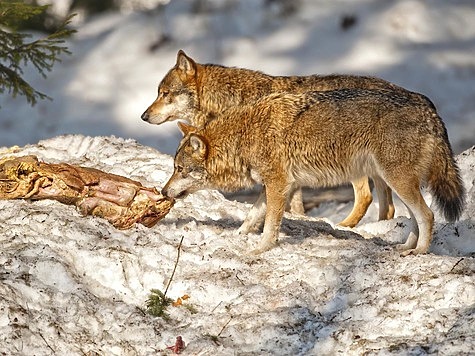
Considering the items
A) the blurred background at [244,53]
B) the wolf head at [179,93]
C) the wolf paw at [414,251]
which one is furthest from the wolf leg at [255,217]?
the blurred background at [244,53]

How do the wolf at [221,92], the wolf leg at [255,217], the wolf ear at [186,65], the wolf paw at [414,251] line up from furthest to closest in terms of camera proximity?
the wolf ear at [186,65] → the wolf at [221,92] → the wolf leg at [255,217] → the wolf paw at [414,251]

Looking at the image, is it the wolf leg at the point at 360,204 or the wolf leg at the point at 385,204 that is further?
the wolf leg at the point at 360,204

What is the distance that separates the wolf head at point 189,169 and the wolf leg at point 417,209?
5.94ft

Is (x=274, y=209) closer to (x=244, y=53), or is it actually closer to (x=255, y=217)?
(x=255, y=217)

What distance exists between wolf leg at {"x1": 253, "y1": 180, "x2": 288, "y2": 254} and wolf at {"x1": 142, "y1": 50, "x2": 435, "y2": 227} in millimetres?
2063

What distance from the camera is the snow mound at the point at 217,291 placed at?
5.69m

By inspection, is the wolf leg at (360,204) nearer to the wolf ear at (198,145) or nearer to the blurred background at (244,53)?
the wolf ear at (198,145)

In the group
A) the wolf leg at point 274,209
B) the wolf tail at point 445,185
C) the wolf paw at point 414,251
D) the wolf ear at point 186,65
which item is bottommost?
the wolf paw at point 414,251

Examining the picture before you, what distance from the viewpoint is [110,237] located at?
285 inches

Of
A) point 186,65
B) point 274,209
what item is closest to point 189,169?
point 274,209

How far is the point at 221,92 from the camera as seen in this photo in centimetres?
973

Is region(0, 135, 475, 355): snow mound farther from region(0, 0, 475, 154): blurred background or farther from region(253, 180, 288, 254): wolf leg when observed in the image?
region(0, 0, 475, 154): blurred background

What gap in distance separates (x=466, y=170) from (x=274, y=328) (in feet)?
16.0

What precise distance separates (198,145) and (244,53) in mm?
10480
